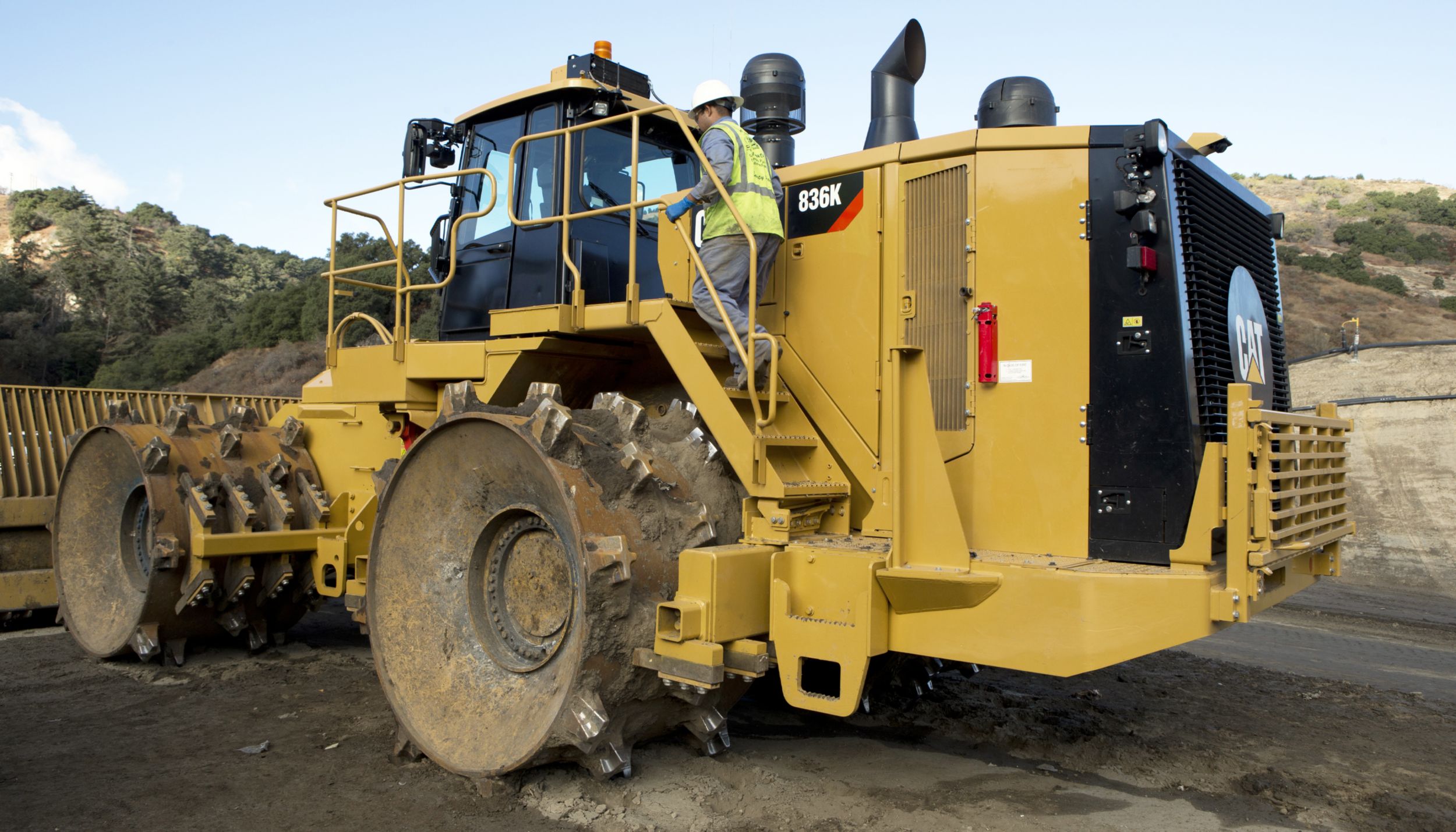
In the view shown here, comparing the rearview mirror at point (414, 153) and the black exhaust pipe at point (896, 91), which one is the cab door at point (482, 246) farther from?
the black exhaust pipe at point (896, 91)

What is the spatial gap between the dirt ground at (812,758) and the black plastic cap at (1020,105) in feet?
9.71

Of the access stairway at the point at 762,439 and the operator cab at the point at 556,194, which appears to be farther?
the operator cab at the point at 556,194

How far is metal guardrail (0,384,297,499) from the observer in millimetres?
7856

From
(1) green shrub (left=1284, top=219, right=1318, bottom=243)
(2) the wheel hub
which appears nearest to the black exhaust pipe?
(2) the wheel hub

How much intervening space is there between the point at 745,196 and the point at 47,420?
22.4 ft

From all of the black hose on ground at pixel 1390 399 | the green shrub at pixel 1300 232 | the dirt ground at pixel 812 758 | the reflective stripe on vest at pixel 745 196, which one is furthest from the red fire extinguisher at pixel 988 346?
the green shrub at pixel 1300 232

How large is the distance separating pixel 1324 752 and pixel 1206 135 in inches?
124

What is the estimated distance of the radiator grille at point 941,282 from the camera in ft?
14.7

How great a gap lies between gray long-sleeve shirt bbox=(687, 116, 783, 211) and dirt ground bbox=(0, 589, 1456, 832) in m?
2.54

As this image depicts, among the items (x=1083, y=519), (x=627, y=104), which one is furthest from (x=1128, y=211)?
(x=627, y=104)

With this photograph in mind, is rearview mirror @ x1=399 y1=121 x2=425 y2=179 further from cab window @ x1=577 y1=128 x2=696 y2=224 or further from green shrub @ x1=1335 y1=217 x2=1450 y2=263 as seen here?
green shrub @ x1=1335 y1=217 x2=1450 y2=263

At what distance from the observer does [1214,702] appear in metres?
6.14

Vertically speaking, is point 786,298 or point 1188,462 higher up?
point 786,298

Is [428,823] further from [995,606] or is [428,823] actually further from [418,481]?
[995,606]
